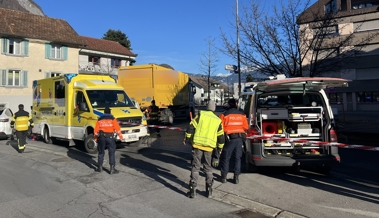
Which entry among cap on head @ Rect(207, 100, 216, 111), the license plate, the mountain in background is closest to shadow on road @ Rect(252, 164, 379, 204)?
cap on head @ Rect(207, 100, 216, 111)

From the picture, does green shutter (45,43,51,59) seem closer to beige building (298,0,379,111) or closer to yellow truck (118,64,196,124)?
yellow truck (118,64,196,124)

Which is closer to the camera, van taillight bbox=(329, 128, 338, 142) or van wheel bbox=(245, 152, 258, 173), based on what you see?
van taillight bbox=(329, 128, 338, 142)

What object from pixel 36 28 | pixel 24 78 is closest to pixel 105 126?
pixel 24 78

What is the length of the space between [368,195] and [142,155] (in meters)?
6.44

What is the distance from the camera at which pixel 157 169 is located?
25.7 ft

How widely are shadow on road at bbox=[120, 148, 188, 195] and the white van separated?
176 centimetres

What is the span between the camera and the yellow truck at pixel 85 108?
414 inches

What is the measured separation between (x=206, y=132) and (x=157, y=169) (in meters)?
2.84

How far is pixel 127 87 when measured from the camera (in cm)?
1767

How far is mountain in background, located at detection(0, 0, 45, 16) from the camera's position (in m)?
41.4

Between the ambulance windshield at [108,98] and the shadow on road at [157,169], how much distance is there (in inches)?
80.4

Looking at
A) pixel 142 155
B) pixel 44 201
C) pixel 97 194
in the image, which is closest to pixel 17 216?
pixel 44 201

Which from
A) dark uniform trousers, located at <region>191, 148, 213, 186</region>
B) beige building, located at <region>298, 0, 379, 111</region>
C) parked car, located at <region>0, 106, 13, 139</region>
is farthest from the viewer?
beige building, located at <region>298, 0, 379, 111</region>

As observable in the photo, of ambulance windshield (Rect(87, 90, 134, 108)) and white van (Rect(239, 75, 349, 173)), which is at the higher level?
ambulance windshield (Rect(87, 90, 134, 108))
